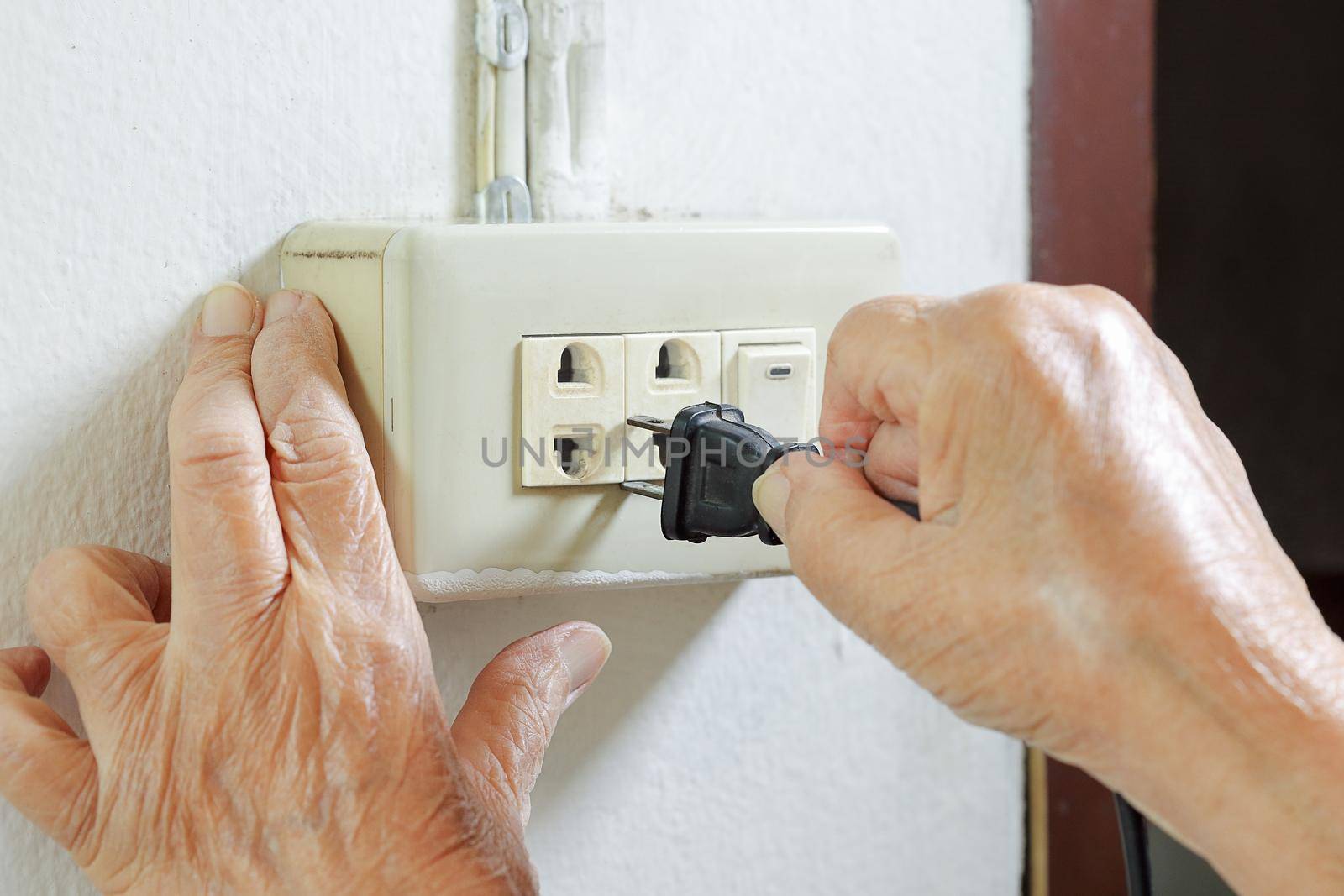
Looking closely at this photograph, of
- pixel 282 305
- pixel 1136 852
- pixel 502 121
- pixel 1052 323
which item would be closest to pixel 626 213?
pixel 502 121

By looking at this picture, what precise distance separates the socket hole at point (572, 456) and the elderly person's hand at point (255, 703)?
0.28ft

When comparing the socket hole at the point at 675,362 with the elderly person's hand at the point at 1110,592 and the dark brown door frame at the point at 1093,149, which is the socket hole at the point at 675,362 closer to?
the elderly person's hand at the point at 1110,592

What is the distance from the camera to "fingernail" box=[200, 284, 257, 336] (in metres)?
0.47

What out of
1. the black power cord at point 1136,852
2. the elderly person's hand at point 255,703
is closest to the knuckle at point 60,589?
the elderly person's hand at point 255,703

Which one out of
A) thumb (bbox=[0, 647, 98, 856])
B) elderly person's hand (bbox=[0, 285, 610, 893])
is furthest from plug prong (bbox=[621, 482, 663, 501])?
thumb (bbox=[0, 647, 98, 856])

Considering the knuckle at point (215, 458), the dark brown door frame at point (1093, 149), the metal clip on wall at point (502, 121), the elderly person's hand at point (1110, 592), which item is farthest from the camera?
the dark brown door frame at point (1093, 149)

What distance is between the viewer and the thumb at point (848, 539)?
0.35 meters

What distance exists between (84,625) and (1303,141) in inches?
41.4

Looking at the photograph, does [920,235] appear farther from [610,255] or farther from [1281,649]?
[1281,649]

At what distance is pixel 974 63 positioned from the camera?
26.1 inches

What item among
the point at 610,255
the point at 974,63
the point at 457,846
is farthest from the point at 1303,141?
the point at 457,846

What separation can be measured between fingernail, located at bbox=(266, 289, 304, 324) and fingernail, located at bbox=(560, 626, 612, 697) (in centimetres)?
18

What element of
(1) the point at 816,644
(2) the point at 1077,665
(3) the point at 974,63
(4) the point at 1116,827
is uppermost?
(3) the point at 974,63

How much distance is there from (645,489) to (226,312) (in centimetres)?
18
